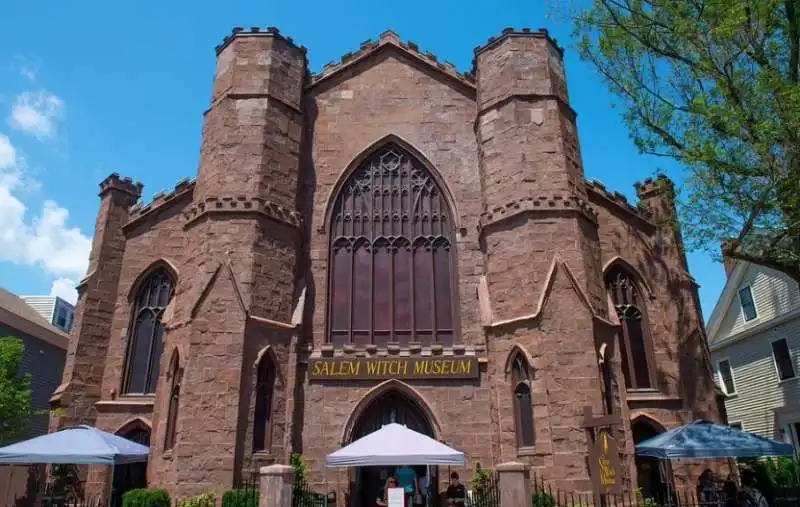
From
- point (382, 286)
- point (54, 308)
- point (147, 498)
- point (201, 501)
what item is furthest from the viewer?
point (54, 308)

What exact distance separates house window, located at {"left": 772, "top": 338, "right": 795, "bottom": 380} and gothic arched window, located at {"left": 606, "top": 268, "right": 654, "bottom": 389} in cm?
860

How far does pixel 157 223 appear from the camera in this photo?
1839 cm

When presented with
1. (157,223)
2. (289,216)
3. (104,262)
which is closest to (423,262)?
(289,216)

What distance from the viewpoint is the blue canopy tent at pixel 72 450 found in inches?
470

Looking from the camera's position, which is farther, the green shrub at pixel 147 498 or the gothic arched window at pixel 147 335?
the gothic arched window at pixel 147 335

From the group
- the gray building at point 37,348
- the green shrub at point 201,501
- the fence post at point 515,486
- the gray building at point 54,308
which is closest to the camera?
the fence post at point 515,486

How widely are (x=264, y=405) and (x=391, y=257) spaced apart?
562cm

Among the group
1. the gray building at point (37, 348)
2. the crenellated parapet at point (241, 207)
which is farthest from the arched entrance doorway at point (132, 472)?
the gray building at point (37, 348)

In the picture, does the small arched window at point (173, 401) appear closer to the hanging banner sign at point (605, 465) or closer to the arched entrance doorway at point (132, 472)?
the arched entrance doorway at point (132, 472)

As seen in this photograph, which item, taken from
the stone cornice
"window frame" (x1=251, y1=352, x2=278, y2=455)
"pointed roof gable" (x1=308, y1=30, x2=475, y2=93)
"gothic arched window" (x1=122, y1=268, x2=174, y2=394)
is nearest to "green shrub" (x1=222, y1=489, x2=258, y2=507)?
"window frame" (x1=251, y1=352, x2=278, y2=455)

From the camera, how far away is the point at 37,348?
93.4ft

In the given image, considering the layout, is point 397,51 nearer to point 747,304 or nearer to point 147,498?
point 147,498

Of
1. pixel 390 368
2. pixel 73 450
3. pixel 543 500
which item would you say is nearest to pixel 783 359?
pixel 543 500

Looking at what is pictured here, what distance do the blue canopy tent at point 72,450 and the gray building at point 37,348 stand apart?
53.8 ft
